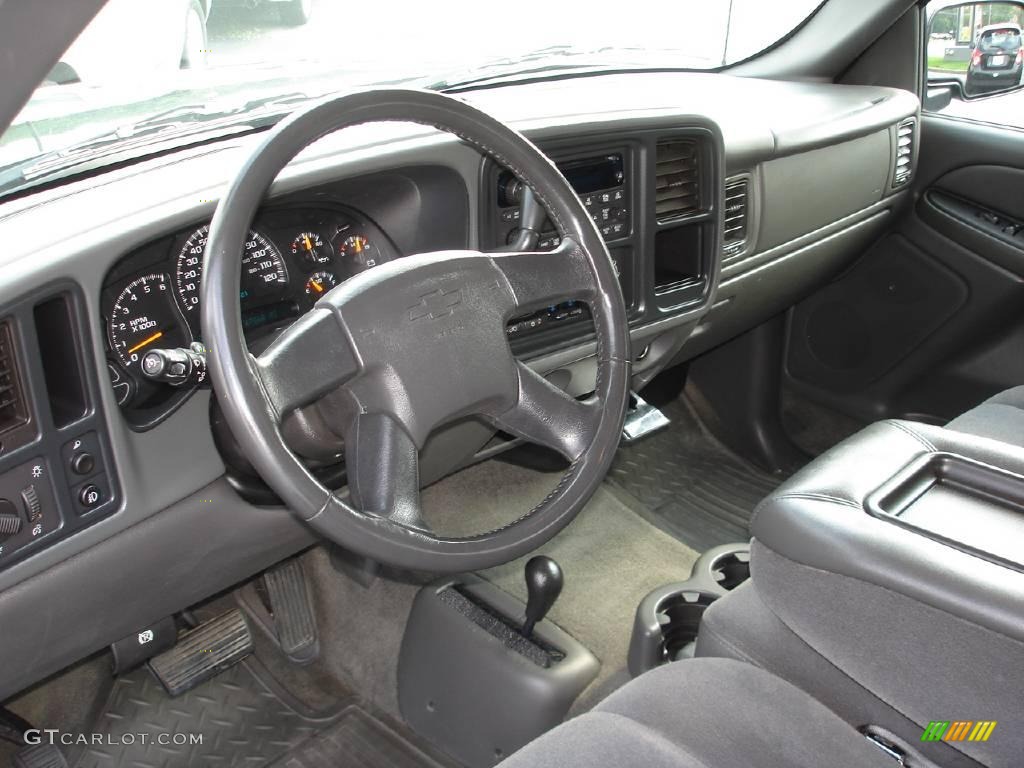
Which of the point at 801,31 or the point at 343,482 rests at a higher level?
the point at 801,31

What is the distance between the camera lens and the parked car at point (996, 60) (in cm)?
270

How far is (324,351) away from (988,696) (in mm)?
786

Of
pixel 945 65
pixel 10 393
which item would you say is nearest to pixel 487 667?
pixel 10 393

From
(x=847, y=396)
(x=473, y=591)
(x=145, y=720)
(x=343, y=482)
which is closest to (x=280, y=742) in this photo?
(x=145, y=720)

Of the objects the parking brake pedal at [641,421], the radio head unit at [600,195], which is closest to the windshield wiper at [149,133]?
the radio head unit at [600,195]

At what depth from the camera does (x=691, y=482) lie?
2.72 metres

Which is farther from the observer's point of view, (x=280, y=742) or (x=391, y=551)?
(x=280, y=742)

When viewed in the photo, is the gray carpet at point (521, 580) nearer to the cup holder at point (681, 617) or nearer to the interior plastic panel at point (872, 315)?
the cup holder at point (681, 617)

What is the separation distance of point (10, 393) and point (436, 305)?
49 cm

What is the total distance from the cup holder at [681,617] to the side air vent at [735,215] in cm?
71

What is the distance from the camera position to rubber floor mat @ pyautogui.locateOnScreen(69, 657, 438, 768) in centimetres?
185

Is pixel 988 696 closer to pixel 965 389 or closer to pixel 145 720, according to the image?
pixel 145 720

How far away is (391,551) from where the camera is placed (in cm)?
111

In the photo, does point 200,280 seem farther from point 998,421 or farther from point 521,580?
point 998,421
